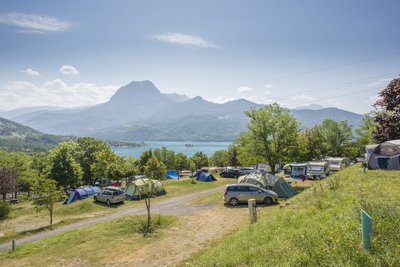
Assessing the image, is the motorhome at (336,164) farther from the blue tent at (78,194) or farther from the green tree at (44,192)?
the green tree at (44,192)

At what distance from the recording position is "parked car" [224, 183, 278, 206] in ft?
85.9

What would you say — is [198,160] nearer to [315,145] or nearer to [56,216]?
[315,145]

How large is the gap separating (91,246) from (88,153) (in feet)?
157

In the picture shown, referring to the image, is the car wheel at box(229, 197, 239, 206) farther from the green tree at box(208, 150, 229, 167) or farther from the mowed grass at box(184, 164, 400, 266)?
the green tree at box(208, 150, 229, 167)

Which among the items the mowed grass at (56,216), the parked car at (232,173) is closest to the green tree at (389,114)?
the mowed grass at (56,216)

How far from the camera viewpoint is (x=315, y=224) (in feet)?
34.4

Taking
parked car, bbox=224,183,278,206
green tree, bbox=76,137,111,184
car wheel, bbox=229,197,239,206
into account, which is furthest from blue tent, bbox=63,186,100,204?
car wheel, bbox=229,197,239,206

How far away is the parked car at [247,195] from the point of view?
2617 cm

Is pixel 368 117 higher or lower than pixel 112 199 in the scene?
higher

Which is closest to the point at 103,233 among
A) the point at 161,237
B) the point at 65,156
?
the point at 161,237

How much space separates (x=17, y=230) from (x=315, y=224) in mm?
25860

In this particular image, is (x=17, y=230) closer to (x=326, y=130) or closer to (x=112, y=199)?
(x=112, y=199)

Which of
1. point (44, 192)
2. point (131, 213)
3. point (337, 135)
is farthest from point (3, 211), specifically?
point (337, 135)

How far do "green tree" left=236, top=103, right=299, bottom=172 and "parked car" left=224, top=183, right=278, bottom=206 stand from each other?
1279 centimetres
